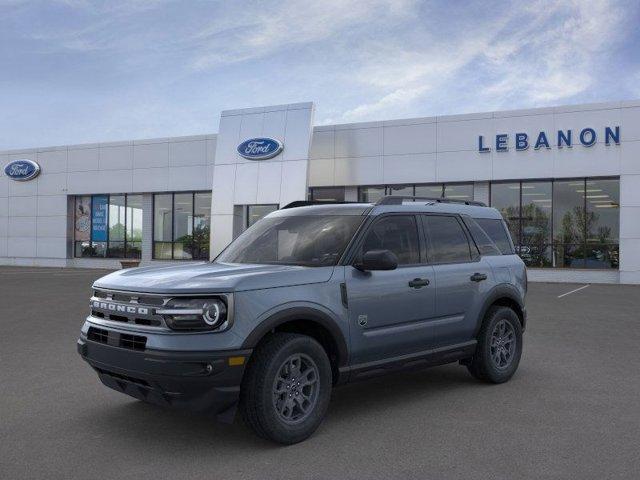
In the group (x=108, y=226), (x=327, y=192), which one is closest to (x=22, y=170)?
(x=108, y=226)

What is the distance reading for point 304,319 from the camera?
4.93 m

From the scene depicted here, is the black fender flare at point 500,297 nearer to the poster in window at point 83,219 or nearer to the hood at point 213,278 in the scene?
the hood at point 213,278

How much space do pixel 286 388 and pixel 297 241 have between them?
144cm

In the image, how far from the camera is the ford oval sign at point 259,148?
27.3m

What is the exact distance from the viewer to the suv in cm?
448

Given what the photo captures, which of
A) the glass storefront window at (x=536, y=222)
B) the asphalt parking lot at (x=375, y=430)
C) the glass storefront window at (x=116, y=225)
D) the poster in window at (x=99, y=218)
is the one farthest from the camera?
the poster in window at (x=99, y=218)

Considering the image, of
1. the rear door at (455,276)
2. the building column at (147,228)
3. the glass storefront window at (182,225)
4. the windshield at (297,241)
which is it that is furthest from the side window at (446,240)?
the building column at (147,228)

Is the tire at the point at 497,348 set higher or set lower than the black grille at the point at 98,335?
lower

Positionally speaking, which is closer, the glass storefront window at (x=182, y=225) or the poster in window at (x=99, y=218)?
the glass storefront window at (x=182, y=225)

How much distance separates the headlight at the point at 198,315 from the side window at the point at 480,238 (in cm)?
319

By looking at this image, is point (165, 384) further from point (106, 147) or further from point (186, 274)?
point (106, 147)

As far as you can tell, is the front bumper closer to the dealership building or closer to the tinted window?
the tinted window

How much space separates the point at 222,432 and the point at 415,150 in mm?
22679

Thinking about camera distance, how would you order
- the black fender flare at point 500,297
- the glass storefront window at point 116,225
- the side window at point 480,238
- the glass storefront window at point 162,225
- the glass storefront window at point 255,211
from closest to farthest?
the black fender flare at point 500,297, the side window at point 480,238, the glass storefront window at point 255,211, the glass storefront window at point 162,225, the glass storefront window at point 116,225
